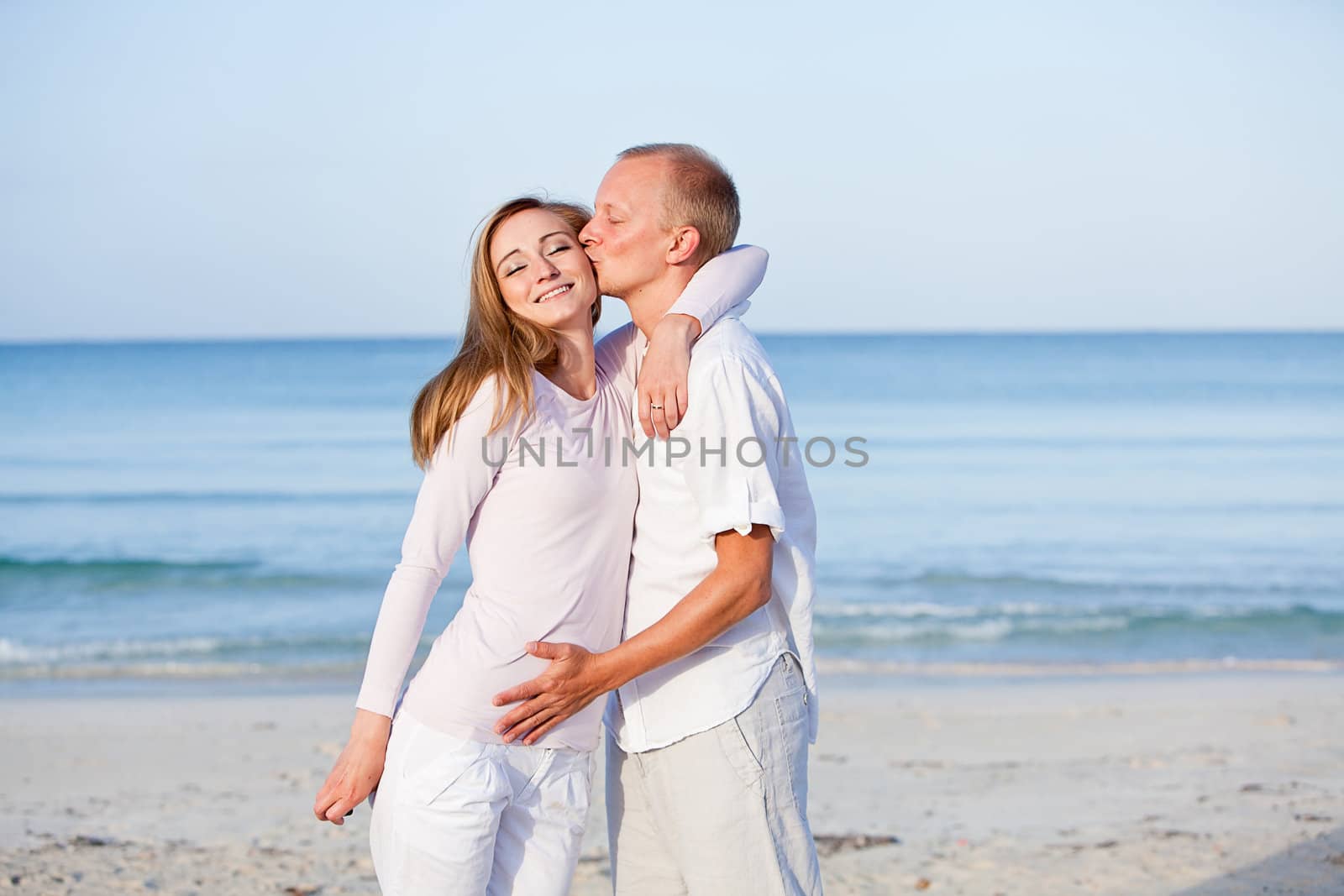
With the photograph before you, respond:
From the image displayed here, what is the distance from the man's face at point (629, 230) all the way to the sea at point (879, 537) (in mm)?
6121

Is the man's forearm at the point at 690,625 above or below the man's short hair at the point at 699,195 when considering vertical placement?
below

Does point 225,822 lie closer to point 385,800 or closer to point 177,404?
point 385,800

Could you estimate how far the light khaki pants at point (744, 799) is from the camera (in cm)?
235

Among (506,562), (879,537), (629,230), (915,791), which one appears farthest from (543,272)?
(879,537)

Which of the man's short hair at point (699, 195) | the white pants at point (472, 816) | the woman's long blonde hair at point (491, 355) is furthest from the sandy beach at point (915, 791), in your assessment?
the man's short hair at point (699, 195)

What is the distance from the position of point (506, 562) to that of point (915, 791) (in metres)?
4.06

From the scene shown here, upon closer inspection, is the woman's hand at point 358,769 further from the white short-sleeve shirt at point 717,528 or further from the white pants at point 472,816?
the white short-sleeve shirt at point 717,528

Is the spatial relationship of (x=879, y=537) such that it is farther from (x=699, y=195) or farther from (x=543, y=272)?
(x=543, y=272)

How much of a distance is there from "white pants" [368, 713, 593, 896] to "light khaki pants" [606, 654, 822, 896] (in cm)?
20

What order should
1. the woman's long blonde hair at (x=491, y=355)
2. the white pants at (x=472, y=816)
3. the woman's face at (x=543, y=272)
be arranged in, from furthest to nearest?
the woman's face at (x=543, y=272) < the woman's long blonde hair at (x=491, y=355) < the white pants at (x=472, y=816)

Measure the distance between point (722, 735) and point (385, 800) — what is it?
2.24ft

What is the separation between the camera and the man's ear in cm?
269

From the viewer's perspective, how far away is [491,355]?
8.20 ft

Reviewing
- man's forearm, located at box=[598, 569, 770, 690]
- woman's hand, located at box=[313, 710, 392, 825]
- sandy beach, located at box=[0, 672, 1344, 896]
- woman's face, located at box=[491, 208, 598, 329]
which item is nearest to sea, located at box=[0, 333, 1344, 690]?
sandy beach, located at box=[0, 672, 1344, 896]
